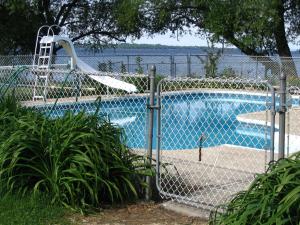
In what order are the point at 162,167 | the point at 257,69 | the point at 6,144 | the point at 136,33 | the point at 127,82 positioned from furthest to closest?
the point at 136,33, the point at 257,69, the point at 127,82, the point at 162,167, the point at 6,144

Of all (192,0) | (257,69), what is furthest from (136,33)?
(257,69)

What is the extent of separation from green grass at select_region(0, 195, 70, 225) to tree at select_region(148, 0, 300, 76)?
1511 centimetres

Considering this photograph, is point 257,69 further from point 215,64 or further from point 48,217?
point 48,217

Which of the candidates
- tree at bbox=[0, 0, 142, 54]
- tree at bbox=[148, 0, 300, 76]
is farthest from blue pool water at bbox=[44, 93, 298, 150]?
tree at bbox=[0, 0, 142, 54]

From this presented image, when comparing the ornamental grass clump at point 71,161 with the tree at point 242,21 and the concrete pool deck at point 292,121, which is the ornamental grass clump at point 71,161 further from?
the tree at point 242,21

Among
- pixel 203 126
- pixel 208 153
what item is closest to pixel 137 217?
pixel 208 153

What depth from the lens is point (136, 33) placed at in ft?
80.6

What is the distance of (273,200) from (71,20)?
915 inches

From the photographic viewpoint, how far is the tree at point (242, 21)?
2044 centimetres

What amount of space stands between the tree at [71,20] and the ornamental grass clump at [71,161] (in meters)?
17.1

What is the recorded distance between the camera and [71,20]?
2572 cm

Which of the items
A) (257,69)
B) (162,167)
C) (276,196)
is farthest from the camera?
(257,69)

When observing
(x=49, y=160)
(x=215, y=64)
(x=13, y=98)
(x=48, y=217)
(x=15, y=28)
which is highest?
(x=15, y=28)

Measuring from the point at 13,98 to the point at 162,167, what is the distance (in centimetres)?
209
